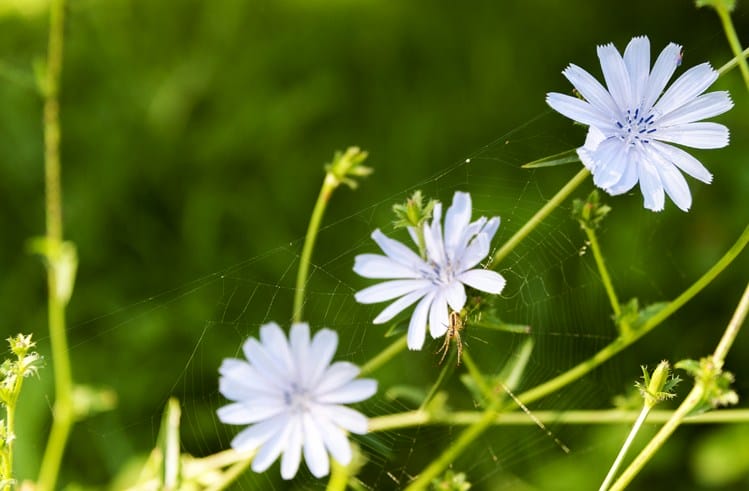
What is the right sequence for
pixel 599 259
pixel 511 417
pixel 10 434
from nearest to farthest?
pixel 10 434 < pixel 599 259 < pixel 511 417

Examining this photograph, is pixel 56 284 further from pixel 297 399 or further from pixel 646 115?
pixel 646 115

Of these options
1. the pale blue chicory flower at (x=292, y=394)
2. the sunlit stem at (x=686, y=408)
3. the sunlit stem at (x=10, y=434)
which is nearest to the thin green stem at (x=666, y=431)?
the sunlit stem at (x=686, y=408)

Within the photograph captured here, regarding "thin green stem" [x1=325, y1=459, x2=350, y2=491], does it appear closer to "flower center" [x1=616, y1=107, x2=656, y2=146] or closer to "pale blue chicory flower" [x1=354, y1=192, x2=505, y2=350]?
"pale blue chicory flower" [x1=354, y1=192, x2=505, y2=350]

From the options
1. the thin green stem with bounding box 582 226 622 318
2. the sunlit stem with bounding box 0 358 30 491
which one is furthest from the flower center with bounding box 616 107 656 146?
the sunlit stem with bounding box 0 358 30 491

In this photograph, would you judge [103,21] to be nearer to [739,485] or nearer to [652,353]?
[652,353]

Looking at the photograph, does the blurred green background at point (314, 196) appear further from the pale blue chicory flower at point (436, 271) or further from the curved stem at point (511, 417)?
the pale blue chicory flower at point (436, 271)

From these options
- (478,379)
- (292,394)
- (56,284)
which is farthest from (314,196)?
(292,394)
